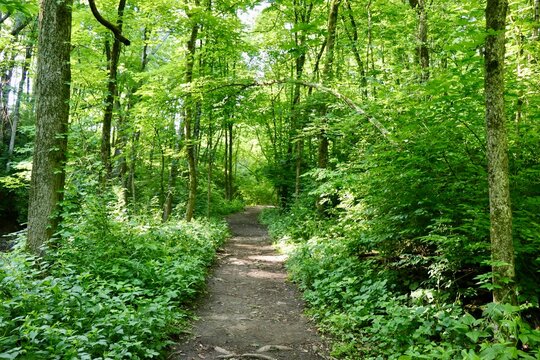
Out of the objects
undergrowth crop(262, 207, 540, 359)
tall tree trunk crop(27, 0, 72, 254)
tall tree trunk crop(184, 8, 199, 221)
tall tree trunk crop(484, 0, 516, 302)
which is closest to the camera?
undergrowth crop(262, 207, 540, 359)

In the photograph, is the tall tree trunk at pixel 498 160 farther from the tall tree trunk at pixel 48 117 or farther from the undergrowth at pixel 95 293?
the tall tree trunk at pixel 48 117

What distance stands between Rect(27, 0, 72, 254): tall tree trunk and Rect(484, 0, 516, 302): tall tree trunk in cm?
643

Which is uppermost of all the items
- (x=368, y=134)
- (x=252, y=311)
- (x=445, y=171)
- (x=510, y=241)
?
(x=368, y=134)

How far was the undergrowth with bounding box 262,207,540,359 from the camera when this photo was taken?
10.9 ft

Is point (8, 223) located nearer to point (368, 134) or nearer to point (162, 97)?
point (162, 97)

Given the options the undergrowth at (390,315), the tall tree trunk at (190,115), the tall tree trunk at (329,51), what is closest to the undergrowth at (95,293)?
the undergrowth at (390,315)

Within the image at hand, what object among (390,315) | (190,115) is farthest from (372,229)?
(190,115)

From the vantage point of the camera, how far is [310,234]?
11258mm

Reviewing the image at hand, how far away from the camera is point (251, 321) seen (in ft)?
20.2

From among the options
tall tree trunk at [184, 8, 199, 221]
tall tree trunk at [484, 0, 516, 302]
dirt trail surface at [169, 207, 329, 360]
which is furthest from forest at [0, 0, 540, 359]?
tall tree trunk at [184, 8, 199, 221]

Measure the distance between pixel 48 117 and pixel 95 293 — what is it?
10.6ft

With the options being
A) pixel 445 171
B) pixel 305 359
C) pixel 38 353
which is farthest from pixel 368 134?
pixel 38 353

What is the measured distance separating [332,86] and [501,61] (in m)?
5.53

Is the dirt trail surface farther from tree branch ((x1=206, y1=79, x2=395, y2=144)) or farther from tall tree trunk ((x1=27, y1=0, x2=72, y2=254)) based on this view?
tree branch ((x1=206, y1=79, x2=395, y2=144))
